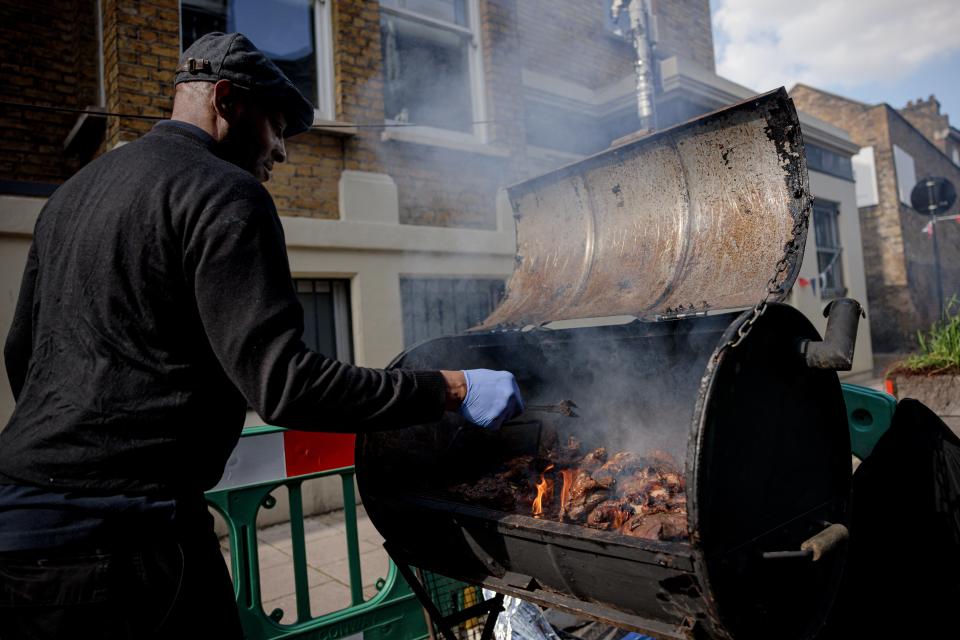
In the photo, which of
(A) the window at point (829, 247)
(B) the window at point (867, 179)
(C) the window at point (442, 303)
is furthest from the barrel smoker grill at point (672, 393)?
(B) the window at point (867, 179)

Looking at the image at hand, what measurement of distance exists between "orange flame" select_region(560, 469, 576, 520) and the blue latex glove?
521mm

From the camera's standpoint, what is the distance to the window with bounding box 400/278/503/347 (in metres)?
6.51

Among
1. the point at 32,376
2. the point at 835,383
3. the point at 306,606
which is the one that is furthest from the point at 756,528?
the point at 306,606

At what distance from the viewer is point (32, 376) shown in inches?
60.9

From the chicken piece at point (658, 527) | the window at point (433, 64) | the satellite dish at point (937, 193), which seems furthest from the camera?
the satellite dish at point (937, 193)

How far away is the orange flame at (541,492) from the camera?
2260mm

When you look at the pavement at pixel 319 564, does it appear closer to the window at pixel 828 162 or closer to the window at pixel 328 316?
the window at pixel 328 316

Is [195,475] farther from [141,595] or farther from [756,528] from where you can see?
[756,528]

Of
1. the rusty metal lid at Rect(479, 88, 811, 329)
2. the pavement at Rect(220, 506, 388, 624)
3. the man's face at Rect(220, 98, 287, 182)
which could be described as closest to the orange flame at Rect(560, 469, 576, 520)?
the rusty metal lid at Rect(479, 88, 811, 329)

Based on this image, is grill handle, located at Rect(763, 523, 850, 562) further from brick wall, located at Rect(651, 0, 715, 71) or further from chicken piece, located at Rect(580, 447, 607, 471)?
brick wall, located at Rect(651, 0, 715, 71)

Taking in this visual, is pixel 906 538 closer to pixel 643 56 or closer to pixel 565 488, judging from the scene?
pixel 565 488

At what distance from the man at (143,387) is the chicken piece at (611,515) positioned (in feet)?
2.93

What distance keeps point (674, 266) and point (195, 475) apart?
187 centimetres

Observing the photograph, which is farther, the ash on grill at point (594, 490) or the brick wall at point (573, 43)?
the brick wall at point (573, 43)
